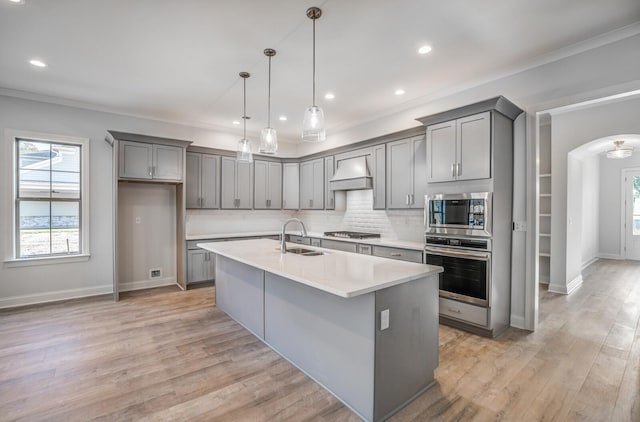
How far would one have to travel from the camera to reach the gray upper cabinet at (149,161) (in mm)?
4645

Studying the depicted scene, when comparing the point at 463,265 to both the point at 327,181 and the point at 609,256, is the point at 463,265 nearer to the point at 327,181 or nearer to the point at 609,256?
the point at 327,181

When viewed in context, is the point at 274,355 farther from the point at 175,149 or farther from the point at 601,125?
the point at 601,125

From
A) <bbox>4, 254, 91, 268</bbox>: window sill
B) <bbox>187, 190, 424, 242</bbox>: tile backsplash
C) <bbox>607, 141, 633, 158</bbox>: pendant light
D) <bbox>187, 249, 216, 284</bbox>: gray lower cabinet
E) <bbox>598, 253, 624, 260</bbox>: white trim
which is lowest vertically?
<bbox>598, 253, 624, 260</bbox>: white trim

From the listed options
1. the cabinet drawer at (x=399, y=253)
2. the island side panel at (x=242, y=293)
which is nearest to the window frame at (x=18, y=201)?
the island side panel at (x=242, y=293)

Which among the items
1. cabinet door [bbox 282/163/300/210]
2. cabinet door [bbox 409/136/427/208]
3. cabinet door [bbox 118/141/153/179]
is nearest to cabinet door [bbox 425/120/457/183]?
cabinet door [bbox 409/136/427/208]

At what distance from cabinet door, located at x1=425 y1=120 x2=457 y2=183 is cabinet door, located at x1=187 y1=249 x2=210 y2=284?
393 cm

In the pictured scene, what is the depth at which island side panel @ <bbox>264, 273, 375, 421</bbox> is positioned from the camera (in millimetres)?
1997

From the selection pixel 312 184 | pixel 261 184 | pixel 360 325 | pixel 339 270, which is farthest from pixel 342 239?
pixel 360 325

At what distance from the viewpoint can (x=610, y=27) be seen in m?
2.70

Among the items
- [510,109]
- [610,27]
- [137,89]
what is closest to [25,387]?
[137,89]

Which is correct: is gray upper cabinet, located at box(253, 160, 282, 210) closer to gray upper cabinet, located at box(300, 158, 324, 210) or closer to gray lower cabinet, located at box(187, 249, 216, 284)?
gray upper cabinet, located at box(300, 158, 324, 210)

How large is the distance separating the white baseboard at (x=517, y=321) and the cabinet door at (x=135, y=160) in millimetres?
5394

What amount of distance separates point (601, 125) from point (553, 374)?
4.38 meters

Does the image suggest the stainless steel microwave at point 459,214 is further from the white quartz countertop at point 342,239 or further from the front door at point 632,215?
the front door at point 632,215
